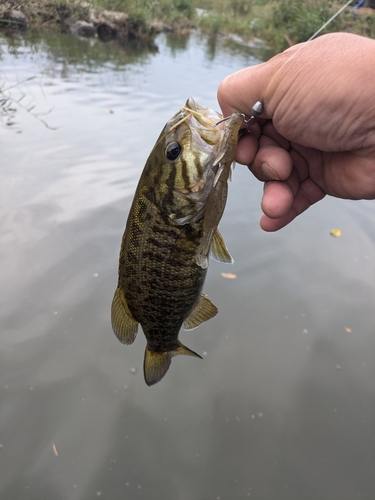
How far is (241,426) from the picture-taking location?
2.96 metres

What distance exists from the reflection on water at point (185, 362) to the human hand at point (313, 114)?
1816 millimetres

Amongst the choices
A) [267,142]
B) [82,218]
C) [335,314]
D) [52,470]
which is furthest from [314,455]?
[82,218]

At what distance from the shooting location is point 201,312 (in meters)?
2.27

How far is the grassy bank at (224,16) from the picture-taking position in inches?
479

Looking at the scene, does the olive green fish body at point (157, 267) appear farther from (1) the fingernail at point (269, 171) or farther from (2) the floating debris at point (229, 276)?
(2) the floating debris at point (229, 276)

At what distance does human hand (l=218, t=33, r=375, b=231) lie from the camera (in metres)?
1.74

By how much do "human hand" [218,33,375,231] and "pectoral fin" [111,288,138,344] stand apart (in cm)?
101

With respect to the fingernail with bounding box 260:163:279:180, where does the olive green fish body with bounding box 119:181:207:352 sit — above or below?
below

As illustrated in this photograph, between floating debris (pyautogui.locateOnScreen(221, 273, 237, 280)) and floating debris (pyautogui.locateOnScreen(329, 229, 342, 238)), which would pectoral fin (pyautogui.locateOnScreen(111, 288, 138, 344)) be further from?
floating debris (pyautogui.locateOnScreen(329, 229, 342, 238))

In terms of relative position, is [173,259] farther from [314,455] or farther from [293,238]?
[293,238]

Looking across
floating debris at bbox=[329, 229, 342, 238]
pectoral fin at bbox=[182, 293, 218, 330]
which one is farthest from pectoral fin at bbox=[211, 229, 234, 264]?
floating debris at bbox=[329, 229, 342, 238]

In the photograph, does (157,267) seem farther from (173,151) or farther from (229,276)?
(229,276)

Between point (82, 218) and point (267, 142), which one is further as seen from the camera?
point (82, 218)

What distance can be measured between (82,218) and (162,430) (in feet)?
9.28
